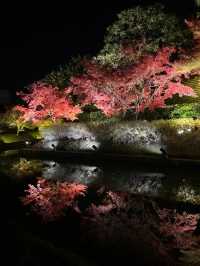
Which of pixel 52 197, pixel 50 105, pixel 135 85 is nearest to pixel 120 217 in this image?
pixel 52 197

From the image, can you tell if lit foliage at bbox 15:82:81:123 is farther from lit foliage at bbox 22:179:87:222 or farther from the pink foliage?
the pink foliage

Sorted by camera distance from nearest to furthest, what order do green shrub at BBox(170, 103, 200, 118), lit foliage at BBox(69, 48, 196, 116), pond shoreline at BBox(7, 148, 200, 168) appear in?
1. pond shoreline at BBox(7, 148, 200, 168)
2. green shrub at BBox(170, 103, 200, 118)
3. lit foliage at BBox(69, 48, 196, 116)

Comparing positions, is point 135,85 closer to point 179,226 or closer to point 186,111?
point 186,111

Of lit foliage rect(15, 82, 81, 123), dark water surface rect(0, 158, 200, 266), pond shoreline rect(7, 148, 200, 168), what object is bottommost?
pond shoreline rect(7, 148, 200, 168)

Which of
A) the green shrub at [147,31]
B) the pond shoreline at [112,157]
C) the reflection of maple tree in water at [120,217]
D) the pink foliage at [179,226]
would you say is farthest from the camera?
the green shrub at [147,31]

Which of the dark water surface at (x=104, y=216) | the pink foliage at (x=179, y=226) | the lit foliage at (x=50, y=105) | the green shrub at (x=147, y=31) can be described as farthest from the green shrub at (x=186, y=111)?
the pink foliage at (x=179, y=226)

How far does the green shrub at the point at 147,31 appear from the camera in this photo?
22.2 m

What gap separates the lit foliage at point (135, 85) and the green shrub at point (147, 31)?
3033 mm

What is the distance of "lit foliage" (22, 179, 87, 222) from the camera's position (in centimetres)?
965

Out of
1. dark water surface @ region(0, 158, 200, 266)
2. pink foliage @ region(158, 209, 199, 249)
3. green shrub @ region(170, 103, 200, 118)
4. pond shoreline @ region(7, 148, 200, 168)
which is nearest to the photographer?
dark water surface @ region(0, 158, 200, 266)

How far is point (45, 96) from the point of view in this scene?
22.6 metres

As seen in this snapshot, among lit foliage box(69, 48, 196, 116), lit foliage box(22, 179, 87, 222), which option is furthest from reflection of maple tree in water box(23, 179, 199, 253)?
lit foliage box(69, 48, 196, 116)

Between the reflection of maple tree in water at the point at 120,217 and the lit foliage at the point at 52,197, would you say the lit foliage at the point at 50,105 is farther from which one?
the reflection of maple tree in water at the point at 120,217

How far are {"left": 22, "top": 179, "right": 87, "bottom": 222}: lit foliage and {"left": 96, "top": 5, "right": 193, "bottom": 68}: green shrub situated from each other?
1104 centimetres
